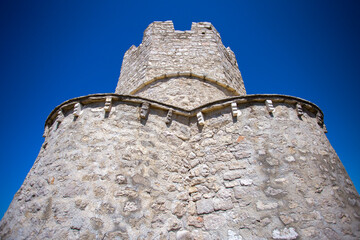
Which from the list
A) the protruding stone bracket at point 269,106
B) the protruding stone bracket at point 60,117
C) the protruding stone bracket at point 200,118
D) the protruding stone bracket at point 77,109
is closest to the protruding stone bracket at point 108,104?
the protruding stone bracket at point 77,109

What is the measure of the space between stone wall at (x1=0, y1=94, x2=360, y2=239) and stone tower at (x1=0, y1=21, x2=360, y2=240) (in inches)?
0.7

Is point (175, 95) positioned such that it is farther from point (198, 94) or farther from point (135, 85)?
point (135, 85)

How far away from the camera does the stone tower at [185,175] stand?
3311 millimetres

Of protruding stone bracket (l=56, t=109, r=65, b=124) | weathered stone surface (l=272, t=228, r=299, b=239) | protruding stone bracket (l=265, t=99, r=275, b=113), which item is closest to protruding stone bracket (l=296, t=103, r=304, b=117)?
protruding stone bracket (l=265, t=99, r=275, b=113)

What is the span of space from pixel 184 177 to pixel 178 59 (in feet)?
15.5

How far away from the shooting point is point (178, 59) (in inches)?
298

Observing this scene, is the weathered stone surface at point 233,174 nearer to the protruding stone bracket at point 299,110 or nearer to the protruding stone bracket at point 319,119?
the protruding stone bracket at point 299,110

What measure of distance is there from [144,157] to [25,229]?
2262 millimetres

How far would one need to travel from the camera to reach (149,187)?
12.8 feet

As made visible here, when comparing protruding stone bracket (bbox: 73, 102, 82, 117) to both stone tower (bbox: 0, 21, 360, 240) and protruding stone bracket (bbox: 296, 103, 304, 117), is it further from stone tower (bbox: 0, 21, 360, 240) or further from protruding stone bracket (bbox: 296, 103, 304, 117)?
protruding stone bracket (bbox: 296, 103, 304, 117)

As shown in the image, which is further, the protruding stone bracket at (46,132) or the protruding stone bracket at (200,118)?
the protruding stone bracket at (46,132)

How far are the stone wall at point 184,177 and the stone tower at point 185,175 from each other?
2 centimetres

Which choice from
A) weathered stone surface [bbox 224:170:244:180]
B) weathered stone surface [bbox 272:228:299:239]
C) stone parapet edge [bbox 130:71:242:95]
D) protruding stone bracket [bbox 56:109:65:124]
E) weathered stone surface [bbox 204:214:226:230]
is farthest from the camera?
stone parapet edge [bbox 130:71:242:95]

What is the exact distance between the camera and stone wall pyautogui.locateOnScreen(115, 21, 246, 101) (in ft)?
23.6
